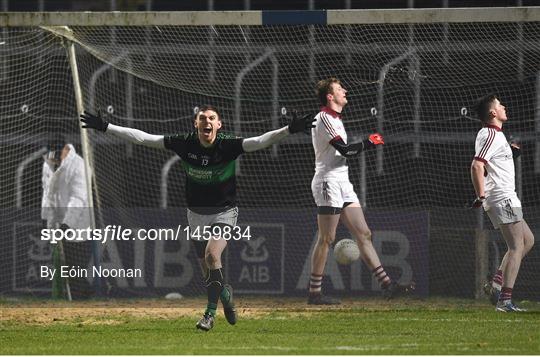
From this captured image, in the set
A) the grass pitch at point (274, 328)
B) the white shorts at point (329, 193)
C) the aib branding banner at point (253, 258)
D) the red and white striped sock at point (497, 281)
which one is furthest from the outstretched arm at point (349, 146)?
the aib branding banner at point (253, 258)

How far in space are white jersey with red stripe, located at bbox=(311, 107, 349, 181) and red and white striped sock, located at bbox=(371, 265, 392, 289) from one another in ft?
3.59

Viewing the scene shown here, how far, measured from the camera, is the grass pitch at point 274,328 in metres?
10.8

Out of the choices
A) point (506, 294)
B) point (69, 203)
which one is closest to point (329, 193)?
point (506, 294)

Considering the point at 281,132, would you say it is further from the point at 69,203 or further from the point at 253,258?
the point at 69,203

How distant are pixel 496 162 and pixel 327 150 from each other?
199cm

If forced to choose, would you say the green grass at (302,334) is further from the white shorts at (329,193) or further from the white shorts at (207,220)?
the white shorts at (329,193)

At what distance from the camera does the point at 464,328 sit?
1236cm

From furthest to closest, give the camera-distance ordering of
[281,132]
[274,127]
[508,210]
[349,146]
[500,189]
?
[274,127] → [349,146] → [500,189] → [508,210] → [281,132]

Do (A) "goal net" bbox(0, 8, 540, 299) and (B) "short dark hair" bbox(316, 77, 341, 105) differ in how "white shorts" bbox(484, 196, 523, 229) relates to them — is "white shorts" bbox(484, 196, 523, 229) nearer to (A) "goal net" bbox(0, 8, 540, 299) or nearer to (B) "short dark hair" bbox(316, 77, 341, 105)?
(A) "goal net" bbox(0, 8, 540, 299)

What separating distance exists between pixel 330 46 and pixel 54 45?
11.8ft

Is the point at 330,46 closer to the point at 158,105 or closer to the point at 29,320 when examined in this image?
the point at 158,105

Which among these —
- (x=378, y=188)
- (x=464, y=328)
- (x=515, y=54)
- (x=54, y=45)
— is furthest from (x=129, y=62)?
(x=464, y=328)

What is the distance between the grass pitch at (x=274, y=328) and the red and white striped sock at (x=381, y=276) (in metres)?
0.26

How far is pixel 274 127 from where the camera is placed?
17594 millimetres
